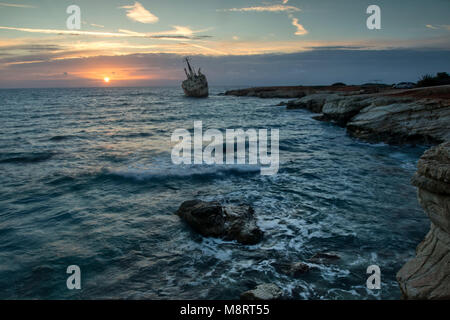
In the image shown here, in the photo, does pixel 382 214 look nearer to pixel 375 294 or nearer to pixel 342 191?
pixel 342 191

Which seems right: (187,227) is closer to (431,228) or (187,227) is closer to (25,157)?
(431,228)

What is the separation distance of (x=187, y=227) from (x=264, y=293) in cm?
355

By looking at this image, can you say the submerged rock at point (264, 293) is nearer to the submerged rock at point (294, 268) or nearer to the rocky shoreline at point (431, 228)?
the rocky shoreline at point (431, 228)

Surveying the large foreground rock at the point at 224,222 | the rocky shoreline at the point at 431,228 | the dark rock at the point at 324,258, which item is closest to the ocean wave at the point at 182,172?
the rocky shoreline at the point at 431,228

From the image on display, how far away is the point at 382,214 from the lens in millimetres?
8117

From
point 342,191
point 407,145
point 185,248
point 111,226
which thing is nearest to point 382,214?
point 342,191

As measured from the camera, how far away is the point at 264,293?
471 cm

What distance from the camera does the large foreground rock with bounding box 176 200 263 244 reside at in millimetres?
6949

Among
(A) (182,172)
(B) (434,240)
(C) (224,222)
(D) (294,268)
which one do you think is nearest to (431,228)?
Result: (B) (434,240)

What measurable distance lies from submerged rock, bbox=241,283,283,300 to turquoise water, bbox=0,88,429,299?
34cm

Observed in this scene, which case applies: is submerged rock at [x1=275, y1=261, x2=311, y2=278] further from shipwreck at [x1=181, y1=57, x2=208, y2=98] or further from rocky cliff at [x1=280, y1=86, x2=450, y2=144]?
shipwreck at [x1=181, y1=57, x2=208, y2=98]

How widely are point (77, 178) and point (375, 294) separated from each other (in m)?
12.4

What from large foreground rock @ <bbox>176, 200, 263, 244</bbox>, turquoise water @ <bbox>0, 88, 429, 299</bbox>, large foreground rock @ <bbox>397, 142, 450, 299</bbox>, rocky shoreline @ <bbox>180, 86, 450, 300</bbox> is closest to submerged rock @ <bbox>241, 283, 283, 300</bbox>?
rocky shoreline @ <bbox>180, 86, 450, 300</bbox>
